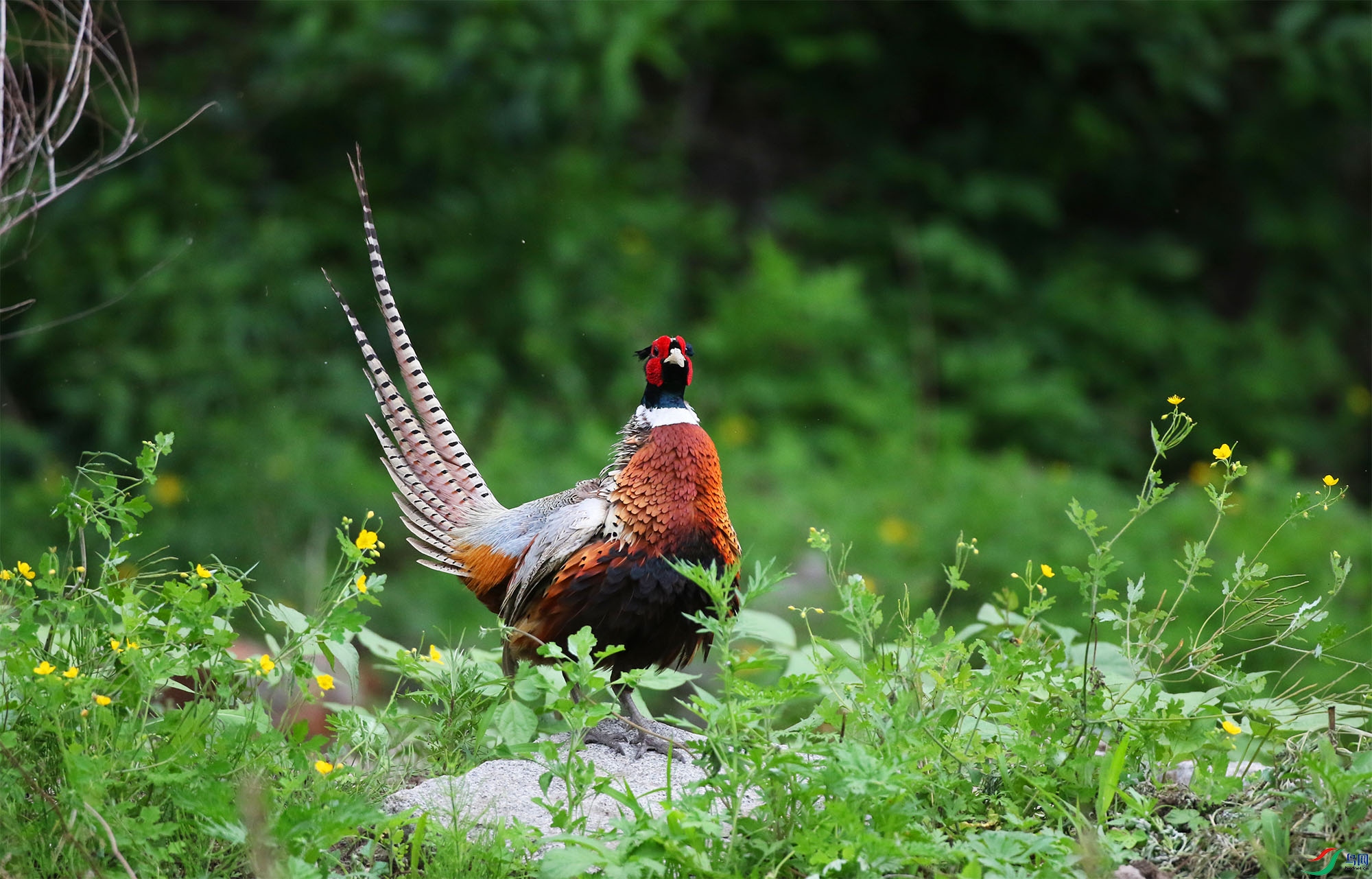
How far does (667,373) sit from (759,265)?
4.31 meters

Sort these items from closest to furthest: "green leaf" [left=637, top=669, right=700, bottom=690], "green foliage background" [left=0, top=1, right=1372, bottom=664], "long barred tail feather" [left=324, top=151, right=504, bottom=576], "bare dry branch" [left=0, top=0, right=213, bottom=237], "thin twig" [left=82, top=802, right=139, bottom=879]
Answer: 1. "thin twig" [left=82, top=802, right=139, bottom=879]
2. "green leaf" [left=637, top=669, right=700, bottom=690]
3. "bare dry branch" [left=0, top=0, right=213, bottom=237]
4. "long barred tail feather" [left=324, top=151, right=504, bottom=576]
5. "green foliage background" [left=0, top=1, right=1372, bottom=664]

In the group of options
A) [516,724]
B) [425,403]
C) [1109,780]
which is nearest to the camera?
[1109,780]

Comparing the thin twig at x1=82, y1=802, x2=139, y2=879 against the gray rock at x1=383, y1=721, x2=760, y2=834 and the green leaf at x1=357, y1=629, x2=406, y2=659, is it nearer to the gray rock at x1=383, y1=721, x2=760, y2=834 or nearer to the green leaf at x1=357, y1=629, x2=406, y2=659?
the gray rock at x1=383, y1=721, x2=760, y2=834

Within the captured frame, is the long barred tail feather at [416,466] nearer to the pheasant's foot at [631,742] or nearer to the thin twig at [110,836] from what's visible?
the pheasant's foot at [631,742]

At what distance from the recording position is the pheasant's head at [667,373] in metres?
3.30

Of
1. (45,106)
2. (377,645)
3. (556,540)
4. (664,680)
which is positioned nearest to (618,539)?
(556,540)

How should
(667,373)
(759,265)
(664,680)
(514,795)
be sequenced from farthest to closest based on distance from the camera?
(759,265)
(667,373)
(664,680)
(514,795)

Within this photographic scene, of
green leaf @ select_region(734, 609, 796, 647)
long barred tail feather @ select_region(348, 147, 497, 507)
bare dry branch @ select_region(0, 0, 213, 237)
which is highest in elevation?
bare dry branch @ select_region(0, 0, 213, 237)

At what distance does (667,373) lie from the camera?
3301 mm

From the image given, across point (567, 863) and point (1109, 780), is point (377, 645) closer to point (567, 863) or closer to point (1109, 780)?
point (567, 863)

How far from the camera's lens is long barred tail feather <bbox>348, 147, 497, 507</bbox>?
338 cm

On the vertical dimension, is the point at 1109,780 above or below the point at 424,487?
below

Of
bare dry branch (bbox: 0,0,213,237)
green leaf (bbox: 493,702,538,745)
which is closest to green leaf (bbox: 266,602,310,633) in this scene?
green leaf (bbox: 493,702,538,745)

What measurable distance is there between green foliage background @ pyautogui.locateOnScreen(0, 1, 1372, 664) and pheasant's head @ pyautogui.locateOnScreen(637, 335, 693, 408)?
102 inches
